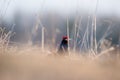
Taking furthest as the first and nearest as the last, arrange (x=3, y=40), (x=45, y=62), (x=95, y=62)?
(x=3, y=40), (x=95, y=62), (x=45, y=62)

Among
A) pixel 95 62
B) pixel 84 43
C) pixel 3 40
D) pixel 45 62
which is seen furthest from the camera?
pixel 84 43

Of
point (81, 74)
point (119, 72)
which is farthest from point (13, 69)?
point (119, 72)

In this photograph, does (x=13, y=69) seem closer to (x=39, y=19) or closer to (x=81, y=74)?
(x=81, y=74)

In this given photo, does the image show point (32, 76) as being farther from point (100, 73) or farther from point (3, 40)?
point (3, 40)

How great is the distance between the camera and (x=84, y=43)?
7.38 m

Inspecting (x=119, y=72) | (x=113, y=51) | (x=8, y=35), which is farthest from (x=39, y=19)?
(x=119, y=72)

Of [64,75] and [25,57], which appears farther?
[25,57]

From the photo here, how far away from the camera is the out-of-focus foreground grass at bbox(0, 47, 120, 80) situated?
17.1 feet

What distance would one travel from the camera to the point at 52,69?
539cm

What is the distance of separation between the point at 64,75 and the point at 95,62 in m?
0.86

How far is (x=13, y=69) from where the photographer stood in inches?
207

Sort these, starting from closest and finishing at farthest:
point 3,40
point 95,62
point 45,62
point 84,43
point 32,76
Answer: point 32,76 < point 45,62 < point 95,62 < point 3,40 < point 84,43

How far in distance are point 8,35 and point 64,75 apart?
199cm

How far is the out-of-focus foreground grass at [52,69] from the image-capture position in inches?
205
